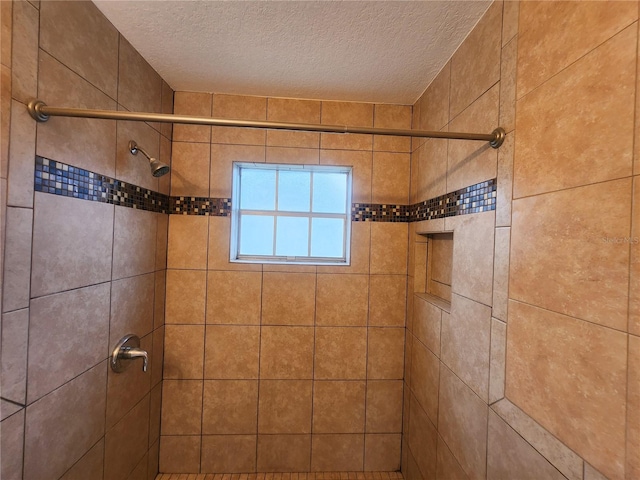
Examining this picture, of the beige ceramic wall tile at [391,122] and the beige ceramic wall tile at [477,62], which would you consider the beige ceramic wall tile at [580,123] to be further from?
the beige ceramic wall tile at [391,122]

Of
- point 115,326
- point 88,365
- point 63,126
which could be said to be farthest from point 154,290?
point 63,126

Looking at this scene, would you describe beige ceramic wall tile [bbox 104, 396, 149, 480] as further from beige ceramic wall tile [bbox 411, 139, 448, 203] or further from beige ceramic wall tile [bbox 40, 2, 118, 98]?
beige ceramic wall tile [bbox 411, 139, 448, 203]

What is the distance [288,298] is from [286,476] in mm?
1096

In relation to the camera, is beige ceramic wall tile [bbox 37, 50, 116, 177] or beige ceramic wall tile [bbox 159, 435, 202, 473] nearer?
beige ceramic wall tile [bbox 37, 50, 116, 177]

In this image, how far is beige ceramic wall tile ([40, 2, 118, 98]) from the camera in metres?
0.81

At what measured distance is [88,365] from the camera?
0.98 m

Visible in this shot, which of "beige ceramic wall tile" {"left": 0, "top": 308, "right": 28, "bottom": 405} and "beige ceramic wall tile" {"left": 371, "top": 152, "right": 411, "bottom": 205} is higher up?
"beige ceramic wall tile" {"left": 371, "top": 152, "right": 411, "bottom": 205}

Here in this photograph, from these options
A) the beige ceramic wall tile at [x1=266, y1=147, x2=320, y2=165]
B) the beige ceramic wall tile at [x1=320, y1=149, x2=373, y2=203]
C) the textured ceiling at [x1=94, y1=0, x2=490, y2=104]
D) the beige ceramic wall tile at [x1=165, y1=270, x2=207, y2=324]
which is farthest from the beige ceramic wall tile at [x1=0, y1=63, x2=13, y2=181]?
the beige ceramic wall tile at [x1=320, y1=149, x2=373, y2=203]

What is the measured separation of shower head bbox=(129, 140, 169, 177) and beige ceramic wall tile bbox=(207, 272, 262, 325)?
0.66 m

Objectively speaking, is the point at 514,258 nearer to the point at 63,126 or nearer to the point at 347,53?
the point at 347,53

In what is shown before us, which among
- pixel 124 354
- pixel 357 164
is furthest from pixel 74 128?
pixel 357 164

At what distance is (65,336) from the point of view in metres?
0.88

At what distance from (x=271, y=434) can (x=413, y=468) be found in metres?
0.86

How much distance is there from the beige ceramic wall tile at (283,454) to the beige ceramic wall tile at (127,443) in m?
0.65
